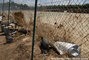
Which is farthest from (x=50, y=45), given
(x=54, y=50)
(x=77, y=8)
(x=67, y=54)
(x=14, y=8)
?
(x=14, y=8)

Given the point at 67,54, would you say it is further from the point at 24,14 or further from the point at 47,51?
the point at 24,14

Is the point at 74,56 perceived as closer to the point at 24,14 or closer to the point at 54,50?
the point at 54,50

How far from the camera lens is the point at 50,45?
2.91 metres

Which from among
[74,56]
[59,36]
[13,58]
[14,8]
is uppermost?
[14,8]

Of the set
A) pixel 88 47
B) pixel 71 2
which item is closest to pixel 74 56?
pixel 88 47

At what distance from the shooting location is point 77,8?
205 centimetres

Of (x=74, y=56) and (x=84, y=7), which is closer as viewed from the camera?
(x=84, y=7)

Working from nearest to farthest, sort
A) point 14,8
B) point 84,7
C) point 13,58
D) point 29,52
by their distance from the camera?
point 84,7, point 13,58, point 29,52, point 14,8

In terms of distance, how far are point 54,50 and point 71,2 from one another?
5.33 ft

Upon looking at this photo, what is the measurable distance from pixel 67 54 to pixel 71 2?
142 cm

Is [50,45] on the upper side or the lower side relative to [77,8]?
lower

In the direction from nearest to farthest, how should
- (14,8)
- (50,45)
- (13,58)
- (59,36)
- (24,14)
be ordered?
(13,58) → (50,45) → (59,36) → (24,14) → (14,8)

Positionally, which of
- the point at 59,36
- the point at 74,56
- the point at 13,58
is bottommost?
the point at 13,58

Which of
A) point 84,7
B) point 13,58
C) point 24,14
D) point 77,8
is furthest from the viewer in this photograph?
point 24,14
